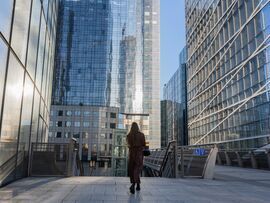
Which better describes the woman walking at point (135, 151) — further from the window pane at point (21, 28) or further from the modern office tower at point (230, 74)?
the modern office tower at point (230, 74)

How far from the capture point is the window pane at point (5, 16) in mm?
6332

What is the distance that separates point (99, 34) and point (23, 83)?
316ft

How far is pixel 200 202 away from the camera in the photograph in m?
5.30

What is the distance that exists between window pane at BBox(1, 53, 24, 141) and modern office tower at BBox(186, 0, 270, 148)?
26.4 meters

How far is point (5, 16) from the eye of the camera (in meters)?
6.57

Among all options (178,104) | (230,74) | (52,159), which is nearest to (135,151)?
(52,159)

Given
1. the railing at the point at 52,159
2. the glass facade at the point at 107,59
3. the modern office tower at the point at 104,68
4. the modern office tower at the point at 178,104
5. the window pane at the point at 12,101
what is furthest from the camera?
the glass facade at the point at 107,59

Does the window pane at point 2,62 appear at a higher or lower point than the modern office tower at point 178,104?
lower

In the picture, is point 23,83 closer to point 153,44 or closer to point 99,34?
point 99,34

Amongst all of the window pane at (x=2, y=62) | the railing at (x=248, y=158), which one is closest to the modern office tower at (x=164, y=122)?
the railing at (x=248, y=158)

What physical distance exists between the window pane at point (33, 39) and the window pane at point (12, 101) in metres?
1.31

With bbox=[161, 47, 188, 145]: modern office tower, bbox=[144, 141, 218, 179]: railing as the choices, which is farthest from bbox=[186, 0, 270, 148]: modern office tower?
bbox=[144, 141, 218, 179]: railing

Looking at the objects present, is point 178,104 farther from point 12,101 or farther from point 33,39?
point 12,101

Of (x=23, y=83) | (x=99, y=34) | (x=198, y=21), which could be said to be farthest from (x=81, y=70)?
(x=23, y=83)
